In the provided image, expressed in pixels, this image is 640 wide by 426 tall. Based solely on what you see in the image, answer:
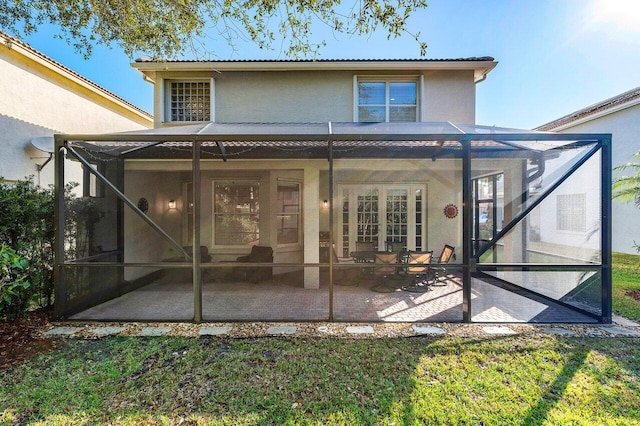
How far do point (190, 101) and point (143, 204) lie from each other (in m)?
3.58

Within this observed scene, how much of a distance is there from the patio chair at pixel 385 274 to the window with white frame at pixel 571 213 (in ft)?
16.0

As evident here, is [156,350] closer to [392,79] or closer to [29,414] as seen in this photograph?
[29,414]

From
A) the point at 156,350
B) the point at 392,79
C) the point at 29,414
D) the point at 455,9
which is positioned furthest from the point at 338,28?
the point at 29,414

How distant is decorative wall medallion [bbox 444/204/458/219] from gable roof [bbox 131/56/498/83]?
14.1 ft

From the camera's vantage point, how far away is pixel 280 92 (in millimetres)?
9055

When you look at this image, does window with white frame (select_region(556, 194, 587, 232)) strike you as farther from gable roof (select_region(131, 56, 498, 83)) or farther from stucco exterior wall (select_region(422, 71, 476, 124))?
gable roof (select_region(131, 56, 498, 83))

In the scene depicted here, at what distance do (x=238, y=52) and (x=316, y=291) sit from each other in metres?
5.93

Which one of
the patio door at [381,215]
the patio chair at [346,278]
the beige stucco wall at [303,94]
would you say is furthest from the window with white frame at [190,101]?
the patio chair at [346,278]

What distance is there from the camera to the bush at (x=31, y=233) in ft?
16.0

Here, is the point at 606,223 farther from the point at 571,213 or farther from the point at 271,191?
the point at 271,191

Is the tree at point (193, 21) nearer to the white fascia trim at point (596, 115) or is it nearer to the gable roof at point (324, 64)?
the gable roof at point (324, 64)

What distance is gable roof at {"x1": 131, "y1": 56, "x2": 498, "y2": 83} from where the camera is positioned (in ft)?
28.0

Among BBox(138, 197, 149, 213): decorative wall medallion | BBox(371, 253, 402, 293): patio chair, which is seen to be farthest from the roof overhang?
BBox(371, 253, 402, 293): patio chair

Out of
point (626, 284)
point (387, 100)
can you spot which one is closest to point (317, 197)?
point (387, 100)
